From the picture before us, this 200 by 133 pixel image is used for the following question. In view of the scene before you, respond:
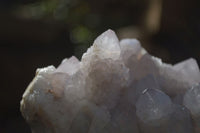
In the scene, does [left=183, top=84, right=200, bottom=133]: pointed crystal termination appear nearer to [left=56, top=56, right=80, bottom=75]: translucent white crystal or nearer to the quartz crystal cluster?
the quartz crystal cluster

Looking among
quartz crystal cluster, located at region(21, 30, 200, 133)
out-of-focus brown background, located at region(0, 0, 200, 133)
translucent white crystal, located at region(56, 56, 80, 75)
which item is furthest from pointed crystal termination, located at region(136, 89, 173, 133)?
out-of-focus brown background, located at region(0, 0, 200, 133)

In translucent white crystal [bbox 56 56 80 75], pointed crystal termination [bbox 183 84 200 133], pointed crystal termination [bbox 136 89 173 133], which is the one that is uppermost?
translucent white crystal [bbox 56 56 80 75]

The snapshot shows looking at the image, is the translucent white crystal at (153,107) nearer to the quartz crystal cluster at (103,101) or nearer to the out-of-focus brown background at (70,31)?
the quartz crystal cluster at (103,101)

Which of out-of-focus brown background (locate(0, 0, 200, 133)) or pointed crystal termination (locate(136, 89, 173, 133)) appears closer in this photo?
pointed crystal termination (locate(136, 89, 173, 133))

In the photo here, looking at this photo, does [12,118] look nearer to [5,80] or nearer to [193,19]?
[5,80]

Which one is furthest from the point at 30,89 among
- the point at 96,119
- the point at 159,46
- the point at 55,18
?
the point at 55,18

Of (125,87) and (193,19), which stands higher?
(125,87)

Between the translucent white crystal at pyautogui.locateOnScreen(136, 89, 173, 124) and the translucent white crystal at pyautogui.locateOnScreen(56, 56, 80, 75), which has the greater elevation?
the translucent white crystal at pyautogui.locateOnScreen(56, 56, 80, 75)
